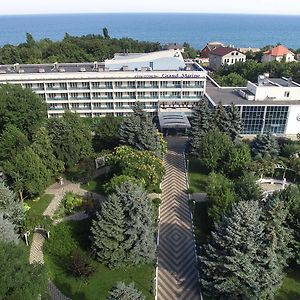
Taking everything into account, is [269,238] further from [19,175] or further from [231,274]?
[19,175]

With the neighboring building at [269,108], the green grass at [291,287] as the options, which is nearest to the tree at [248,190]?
the green grass at [291,287]

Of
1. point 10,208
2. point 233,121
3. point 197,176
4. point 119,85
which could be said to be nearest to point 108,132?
point 197,176

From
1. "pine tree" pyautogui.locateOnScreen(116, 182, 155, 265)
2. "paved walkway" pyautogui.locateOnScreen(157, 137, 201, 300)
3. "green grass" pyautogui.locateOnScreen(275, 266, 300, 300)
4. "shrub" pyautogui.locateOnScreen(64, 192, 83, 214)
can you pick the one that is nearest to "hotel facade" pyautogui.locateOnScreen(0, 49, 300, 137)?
"paved walkway" pyautogui.locateOnScreen(157, 137, 201, 300)

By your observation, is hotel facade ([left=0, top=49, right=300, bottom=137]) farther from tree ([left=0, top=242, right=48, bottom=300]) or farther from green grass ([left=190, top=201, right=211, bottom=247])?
tree ([left=0, top=242, right=48, bottom=300])

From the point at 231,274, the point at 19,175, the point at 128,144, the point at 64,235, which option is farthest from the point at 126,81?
the point at 231,274

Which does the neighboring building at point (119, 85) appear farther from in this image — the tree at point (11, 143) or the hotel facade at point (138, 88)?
the tree at point (11, 143)

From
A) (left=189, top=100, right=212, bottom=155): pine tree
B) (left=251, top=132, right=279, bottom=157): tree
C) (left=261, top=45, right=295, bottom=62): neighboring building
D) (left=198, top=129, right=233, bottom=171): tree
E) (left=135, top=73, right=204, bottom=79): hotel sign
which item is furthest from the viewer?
(left=261, top=45, right=295, bottom=62): neighboring building

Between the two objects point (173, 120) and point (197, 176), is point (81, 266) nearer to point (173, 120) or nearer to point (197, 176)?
point (197, 176)
